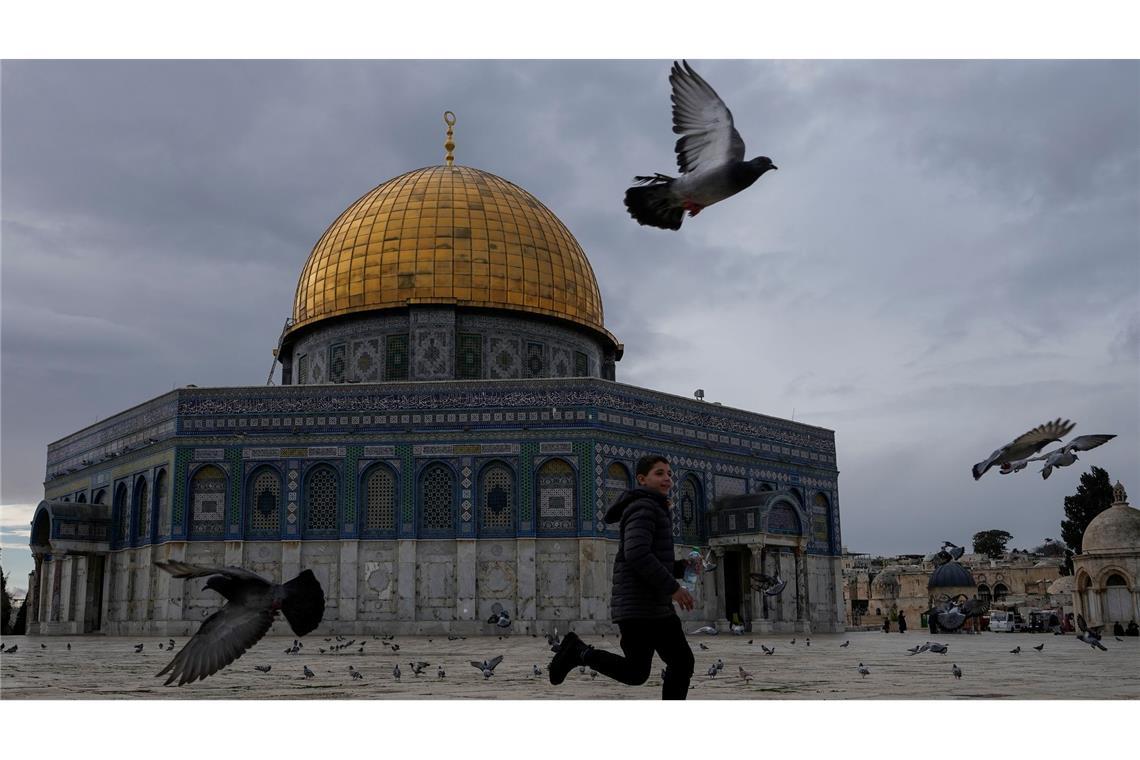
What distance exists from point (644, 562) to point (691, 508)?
23383 millimetres

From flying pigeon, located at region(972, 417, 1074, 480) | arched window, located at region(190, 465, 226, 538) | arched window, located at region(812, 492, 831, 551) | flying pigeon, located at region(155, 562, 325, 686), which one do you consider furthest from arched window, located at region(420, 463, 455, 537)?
flying pigeon, located at region(155, 562, 325, 686)

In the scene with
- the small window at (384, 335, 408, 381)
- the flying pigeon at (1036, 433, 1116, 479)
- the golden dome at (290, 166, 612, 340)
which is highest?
the golden dome at (290, 166, 612, 340)

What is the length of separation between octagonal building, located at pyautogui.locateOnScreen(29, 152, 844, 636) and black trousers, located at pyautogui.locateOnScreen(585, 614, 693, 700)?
65.0 feet

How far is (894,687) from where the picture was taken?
8758mm

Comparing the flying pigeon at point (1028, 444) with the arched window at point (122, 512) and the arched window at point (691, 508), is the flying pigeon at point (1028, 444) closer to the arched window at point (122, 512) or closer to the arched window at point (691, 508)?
A: the arched window at point (691, 508)

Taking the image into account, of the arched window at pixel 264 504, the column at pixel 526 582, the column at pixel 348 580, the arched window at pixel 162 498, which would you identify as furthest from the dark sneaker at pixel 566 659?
the arched window at pixel 162 498

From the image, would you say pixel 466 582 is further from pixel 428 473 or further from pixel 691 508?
pixel 691 508

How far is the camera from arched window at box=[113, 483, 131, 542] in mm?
27859

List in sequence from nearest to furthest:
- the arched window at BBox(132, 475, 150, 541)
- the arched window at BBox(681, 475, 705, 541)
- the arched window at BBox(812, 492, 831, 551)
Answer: the arched window at BBox(132, 475, 150, 541), the arched window at BBox(681, 475, 705, 541), the arched window at BBox(812, 492, 831, 551)

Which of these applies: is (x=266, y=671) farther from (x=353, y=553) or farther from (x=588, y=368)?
(x=588, y=368)

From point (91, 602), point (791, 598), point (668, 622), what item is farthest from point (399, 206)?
point (668, 622)

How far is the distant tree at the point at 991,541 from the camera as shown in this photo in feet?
245

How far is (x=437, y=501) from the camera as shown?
85.9 feet

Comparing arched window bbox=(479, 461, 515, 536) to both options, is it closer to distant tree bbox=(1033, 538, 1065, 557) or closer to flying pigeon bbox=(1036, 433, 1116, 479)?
flying pigeon bbox=(1036, 433, 1116, 479)
